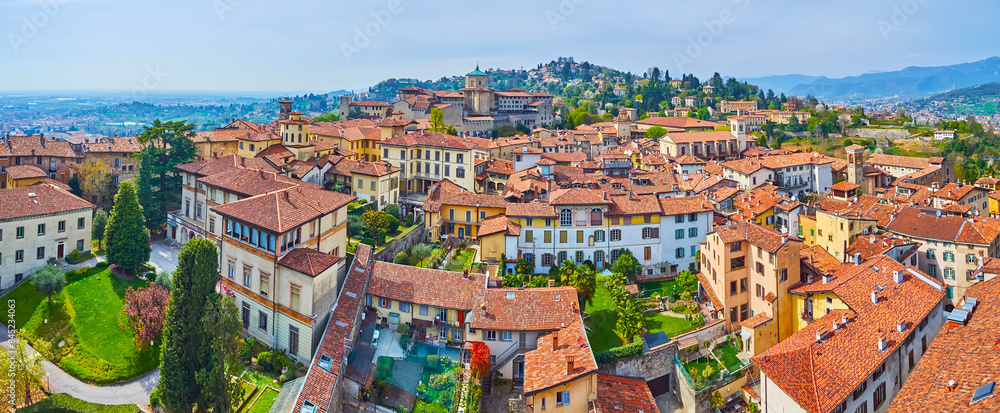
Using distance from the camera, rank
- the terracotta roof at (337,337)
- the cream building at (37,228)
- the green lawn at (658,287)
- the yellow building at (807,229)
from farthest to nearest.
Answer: the yellow building at (807,229) → the green lawn at (658,287) → the cream building at (37,228) → the terracotta roof at (337,337)

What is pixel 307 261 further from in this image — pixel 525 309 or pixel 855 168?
pixel 855 168

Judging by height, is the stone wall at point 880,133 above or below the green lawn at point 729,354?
above

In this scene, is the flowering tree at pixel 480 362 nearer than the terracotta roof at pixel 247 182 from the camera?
Yes

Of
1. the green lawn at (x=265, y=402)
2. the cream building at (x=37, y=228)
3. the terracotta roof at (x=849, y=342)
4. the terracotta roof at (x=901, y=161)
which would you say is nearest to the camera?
the terracotta roof at (x=849, y=342)

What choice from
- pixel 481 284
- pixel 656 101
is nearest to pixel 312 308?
pixel 481 284

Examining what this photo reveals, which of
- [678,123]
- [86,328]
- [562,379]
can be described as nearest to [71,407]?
[86,328]

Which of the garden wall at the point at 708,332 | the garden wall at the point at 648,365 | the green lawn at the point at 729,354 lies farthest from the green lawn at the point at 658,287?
the garden wall at the point at 648,365

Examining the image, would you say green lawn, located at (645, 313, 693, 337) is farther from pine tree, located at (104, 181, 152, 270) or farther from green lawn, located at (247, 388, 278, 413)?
pine tree, located at (104, 181, 152, 270)

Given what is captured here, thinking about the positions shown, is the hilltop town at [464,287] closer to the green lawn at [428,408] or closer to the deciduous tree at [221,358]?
the deciduous tree at [221,358]
